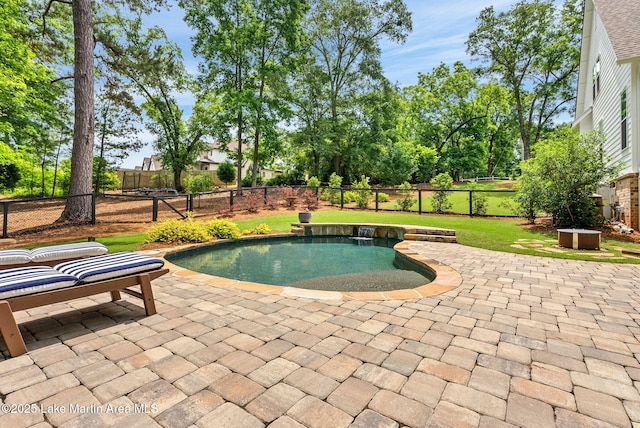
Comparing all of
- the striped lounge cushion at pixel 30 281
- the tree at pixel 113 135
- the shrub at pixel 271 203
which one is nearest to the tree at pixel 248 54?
the shrub at pixel 271 203

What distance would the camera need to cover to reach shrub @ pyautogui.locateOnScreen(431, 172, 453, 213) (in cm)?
1290

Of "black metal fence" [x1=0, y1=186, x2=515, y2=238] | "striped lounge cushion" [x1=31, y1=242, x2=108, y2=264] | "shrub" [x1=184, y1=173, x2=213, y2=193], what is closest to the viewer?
"striped lounge cushion" [x1=31, y1=242, x2=108, y2=264]

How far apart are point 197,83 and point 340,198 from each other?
39.3 feet

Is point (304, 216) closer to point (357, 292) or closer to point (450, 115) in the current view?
point (357, 292)

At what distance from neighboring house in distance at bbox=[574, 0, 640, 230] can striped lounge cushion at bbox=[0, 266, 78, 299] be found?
37.8ft

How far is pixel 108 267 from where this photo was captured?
2625 mm

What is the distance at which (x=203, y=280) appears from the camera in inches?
164

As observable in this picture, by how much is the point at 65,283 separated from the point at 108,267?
304 millimetres

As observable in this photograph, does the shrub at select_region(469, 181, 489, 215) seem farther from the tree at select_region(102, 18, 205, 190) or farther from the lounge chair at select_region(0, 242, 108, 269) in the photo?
the tree at select_region(102, 18, 205, 190)

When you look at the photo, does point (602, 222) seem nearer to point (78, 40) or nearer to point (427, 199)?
point (427, 199)

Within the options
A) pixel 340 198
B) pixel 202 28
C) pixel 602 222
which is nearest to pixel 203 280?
pixel 602 222

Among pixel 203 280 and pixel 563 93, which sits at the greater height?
pixel 563 93

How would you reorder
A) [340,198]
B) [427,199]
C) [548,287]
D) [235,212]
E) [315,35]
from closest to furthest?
1. [548,287]
2. [235,212]
3. [427,199]
4. [340,198]
5. [315,35]

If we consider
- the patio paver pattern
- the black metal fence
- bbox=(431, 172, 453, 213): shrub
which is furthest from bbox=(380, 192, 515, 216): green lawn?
the patio paver pattern
